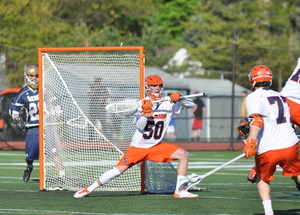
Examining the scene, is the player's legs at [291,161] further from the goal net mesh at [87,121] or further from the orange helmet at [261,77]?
the goal net mesh at [87,121]

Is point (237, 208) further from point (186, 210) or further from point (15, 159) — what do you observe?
point (15, 159)

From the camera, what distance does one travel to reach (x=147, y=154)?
26.7 feet

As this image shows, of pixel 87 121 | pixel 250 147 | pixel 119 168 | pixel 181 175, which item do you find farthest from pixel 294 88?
pixel 87 121

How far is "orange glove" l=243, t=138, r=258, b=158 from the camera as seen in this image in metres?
6.02

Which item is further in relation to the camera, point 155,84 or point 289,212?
point 155,84

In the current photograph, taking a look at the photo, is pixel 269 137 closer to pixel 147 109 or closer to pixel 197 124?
pixel 147 109

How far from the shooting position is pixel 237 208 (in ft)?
23.5

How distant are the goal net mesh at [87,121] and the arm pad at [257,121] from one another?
2.97m

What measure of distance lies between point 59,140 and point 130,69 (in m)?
1.35

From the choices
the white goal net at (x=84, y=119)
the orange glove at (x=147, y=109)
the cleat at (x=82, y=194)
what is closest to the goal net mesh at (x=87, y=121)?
the white goal net at (x=84, y=119)

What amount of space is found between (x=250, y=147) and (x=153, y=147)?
231 cm

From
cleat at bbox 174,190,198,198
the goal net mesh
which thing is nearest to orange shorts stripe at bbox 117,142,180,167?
cleat at bbox 174,190,198,198

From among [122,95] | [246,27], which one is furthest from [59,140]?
[246,27]

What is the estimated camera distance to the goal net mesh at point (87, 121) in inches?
353
